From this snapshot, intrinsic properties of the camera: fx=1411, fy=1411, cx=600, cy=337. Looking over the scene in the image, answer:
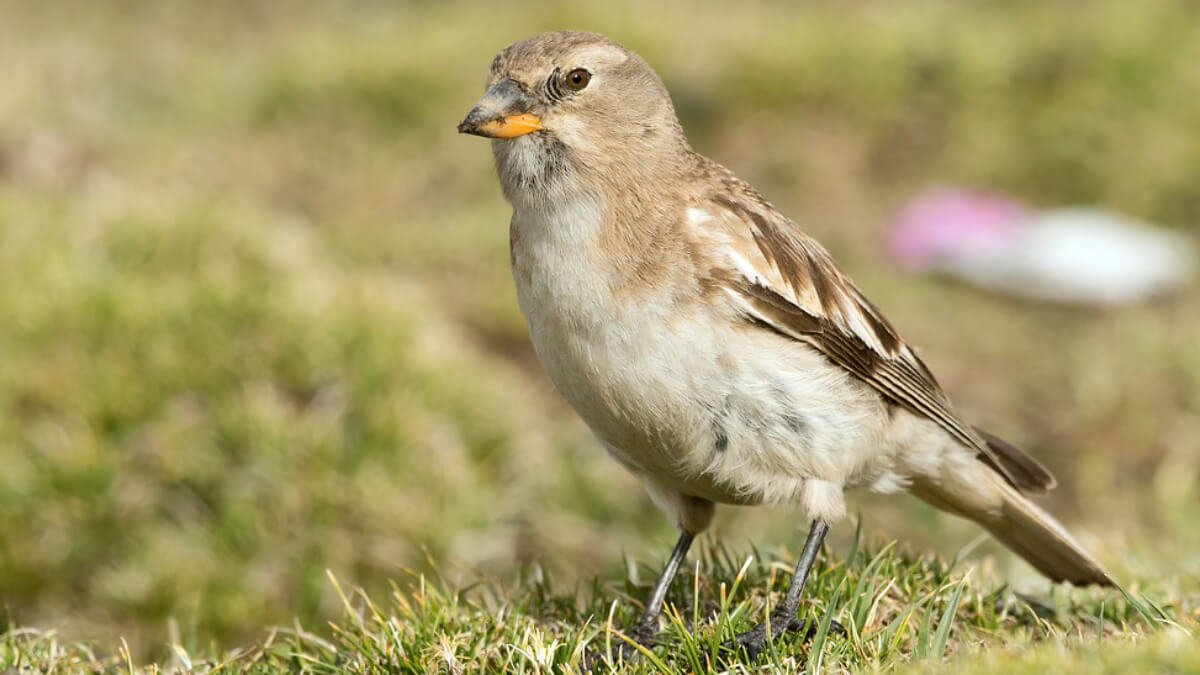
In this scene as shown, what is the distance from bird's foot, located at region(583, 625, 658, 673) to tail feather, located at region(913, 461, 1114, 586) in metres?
1.30

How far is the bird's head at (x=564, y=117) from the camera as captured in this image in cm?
416

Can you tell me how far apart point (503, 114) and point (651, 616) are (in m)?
1.60

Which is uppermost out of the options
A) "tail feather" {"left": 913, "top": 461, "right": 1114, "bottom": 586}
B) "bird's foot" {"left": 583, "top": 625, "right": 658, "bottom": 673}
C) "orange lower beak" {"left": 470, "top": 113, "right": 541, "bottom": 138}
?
"orange lower beak" {"left": 470, "top": 113, "right": 541, "bottom": 138}

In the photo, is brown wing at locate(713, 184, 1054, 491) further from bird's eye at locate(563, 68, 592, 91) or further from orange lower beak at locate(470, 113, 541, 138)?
orange lower beak at locate(470, 113, 541, 138)

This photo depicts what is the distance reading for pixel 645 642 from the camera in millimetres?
4172

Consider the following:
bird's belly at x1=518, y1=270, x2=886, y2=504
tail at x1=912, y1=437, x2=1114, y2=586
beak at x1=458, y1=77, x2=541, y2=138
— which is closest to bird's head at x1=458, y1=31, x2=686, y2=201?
beak at x1=458, y1=77, x2=541, y2=138

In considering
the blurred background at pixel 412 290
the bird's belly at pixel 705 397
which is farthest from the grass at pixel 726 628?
the blurred background at pixel 412 290

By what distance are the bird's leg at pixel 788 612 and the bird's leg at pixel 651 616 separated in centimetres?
34

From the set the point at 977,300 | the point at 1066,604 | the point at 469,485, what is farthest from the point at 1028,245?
the point at 1066,604

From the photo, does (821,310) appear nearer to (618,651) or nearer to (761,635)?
(761,635)

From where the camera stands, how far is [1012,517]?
16.4ft

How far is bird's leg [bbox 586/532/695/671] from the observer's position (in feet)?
13.4

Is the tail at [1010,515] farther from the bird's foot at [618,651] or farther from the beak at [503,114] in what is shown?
the beak at [503,114]

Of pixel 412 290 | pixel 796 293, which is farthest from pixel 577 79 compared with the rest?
pixel 412 290
